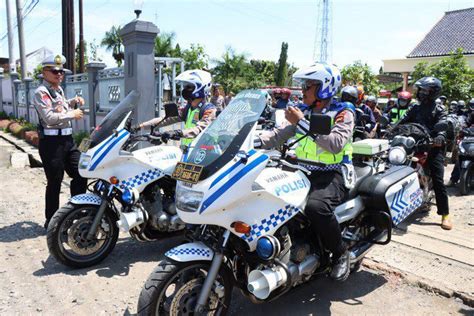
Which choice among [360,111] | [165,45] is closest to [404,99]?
[360,111]

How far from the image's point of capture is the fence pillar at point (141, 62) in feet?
27.2

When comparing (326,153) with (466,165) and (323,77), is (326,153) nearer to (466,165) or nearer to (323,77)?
(323,77)

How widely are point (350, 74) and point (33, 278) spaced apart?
816 inches

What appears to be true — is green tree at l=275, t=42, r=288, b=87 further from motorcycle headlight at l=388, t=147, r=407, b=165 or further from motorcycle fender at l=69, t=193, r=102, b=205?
motorcycle fender at l=69, t=193, r=102, b=205

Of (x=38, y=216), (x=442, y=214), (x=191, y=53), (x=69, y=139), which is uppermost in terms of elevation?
(x=191, y=53)

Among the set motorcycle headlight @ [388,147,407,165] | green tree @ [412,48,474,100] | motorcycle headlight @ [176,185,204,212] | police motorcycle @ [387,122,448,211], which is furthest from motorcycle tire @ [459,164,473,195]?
green tree @ [412,48,474,100]

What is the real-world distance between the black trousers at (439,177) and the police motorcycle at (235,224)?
115 inches

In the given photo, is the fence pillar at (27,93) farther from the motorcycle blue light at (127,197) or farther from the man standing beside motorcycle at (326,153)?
the man standing beside motorcycle at (326,153)

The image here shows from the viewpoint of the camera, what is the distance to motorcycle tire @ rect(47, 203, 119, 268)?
157 inches

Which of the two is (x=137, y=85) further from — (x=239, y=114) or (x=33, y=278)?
(x=239, y=114)

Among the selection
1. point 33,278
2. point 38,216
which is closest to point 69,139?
point 38,216

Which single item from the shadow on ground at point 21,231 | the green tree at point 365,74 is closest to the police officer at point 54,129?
the shadow on ground at point 21,231

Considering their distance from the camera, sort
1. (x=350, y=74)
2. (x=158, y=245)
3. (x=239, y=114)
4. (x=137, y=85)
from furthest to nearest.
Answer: (x=350, y=74)
(x=137, y=85)
(x=158, y=245)
(x=239, y=114)

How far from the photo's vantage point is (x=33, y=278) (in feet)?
13.1
